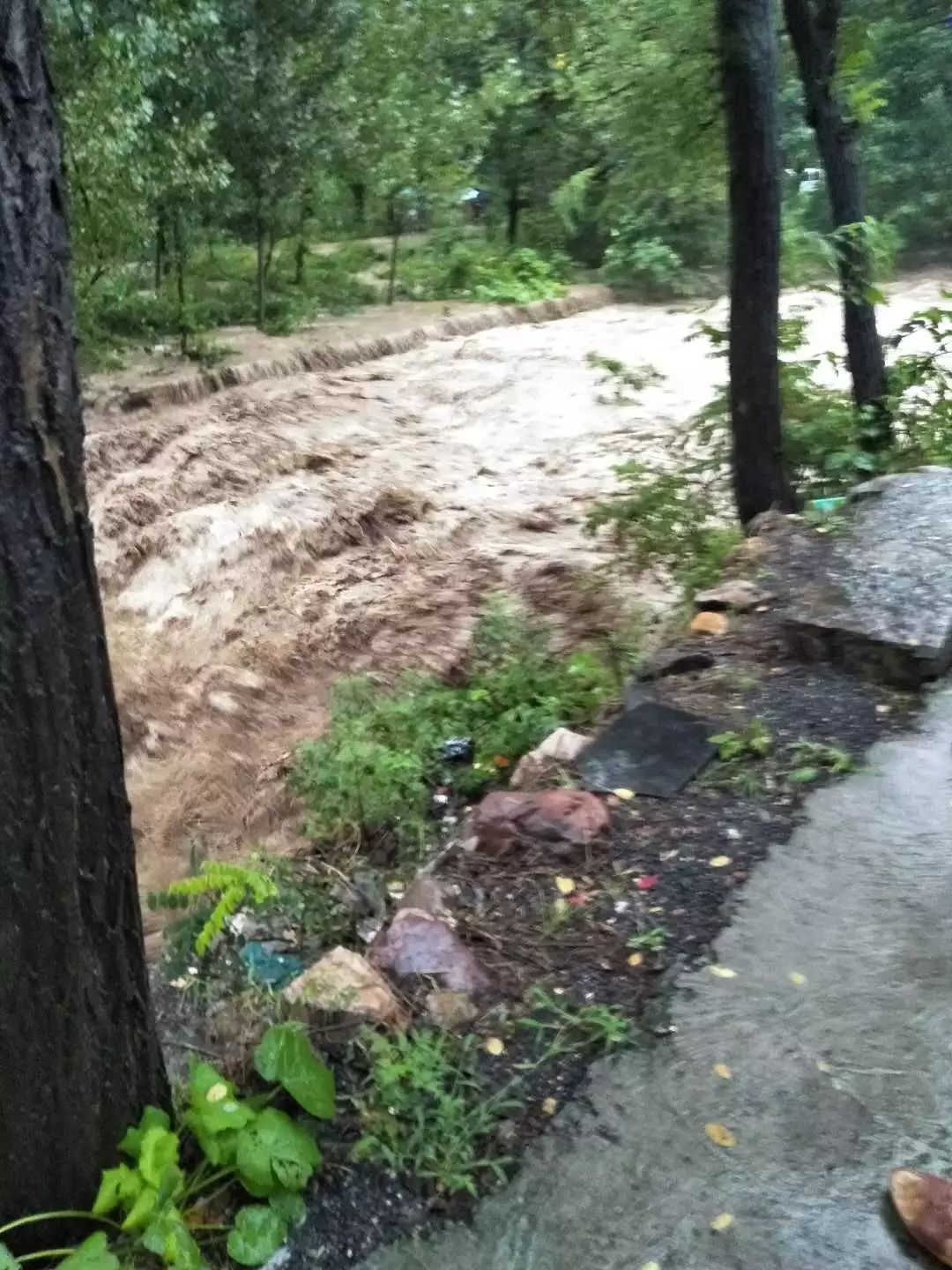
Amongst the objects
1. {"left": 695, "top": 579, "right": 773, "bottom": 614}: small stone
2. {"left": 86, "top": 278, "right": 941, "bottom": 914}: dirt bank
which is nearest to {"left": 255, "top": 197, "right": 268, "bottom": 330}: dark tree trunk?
{"left": 86, "top": 278, "right": 941, "bottom": 914}: dirt bank

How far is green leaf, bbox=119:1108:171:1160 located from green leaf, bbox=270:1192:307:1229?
25cm

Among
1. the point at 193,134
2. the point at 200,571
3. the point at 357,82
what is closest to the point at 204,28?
the point at 193,134

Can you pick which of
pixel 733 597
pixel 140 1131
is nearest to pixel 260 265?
pixel 733 597

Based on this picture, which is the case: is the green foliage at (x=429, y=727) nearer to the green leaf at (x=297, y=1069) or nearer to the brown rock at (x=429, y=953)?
the brown rock at (x=429, y=953)

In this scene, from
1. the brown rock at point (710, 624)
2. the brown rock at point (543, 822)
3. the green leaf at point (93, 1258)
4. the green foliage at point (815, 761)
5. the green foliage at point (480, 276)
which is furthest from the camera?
the green foliage at point (480, 276)

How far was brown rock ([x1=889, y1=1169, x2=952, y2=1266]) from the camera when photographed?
2094mm

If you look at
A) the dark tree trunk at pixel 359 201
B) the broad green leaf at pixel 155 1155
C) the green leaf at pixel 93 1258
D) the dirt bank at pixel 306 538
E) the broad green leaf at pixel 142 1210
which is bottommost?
the dirt bank at pixel 306 538

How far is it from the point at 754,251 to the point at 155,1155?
455 centimetres

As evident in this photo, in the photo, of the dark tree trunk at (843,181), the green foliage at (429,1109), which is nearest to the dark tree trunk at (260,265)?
the dark tree trunk at (843,181)

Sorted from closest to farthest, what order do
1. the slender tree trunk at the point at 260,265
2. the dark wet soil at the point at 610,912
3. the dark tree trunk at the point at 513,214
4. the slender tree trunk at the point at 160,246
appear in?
the dark wet soil at the point at 610,912 < the slender tree trunk at the point at 160,246 < the slender tree trunk at the point at 260,265 < the dark tree trunk at the point at 513,214

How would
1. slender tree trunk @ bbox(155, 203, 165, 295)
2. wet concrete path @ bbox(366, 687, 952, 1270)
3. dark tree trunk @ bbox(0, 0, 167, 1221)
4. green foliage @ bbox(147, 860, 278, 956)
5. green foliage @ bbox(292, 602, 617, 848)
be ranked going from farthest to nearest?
slender tree trunk @ bbox(155, 203, 165, 295)
green foliage @ bbox(292, 602, 617, 848)
green foliage @ bbox(147, 860, 278, 956)
wet concrete path @ bbox(366, 687, 952, 1270)
dark tree trunk @ bbox(0, 0, 167, 1221)

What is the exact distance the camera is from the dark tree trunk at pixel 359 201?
49.9 feet

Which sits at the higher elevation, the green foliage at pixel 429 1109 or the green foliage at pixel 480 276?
the green foliage at pixel 480 276

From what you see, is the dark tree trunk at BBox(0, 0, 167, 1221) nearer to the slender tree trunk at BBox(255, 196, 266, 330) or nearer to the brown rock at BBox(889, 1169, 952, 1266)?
the brown rock at BBox(889, 1169, 952, 1266)
